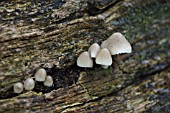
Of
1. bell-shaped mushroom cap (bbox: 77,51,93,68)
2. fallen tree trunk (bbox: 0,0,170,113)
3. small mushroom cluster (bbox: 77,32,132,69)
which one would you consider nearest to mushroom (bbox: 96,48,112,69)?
small mushroom cluster (bbox: 77,32,132,69)

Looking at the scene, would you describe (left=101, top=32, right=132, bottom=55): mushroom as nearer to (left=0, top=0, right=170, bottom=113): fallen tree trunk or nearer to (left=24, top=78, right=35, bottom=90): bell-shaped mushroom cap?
(left=0, top=0, right=170, bottom=113): fallen tree trunk

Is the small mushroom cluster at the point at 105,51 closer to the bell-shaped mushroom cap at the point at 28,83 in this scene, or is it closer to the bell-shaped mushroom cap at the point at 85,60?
the bell-shaped mushroom cap at the point at 85,60

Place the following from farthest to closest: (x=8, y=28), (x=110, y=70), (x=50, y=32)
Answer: (x=110, y=70)
(x=50, y=32)
(x=8, y=28)

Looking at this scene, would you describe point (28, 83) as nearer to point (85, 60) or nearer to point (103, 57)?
point (85, 60)

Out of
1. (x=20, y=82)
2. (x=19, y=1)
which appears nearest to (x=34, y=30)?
(x=19, y=1)

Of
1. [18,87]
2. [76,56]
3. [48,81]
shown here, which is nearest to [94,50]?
[76,56]

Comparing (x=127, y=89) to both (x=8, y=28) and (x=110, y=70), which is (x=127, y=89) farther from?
(x=8, y=28)
